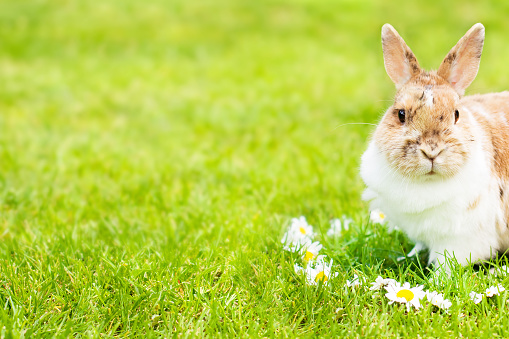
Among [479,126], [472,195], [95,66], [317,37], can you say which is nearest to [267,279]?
[472,195]

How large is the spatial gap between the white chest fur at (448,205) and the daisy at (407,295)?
293 millimetres

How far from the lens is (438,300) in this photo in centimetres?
245

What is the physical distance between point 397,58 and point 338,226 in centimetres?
108

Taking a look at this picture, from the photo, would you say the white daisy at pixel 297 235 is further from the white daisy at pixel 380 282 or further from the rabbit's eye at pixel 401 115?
the rabbit's eye at pixel 401 115

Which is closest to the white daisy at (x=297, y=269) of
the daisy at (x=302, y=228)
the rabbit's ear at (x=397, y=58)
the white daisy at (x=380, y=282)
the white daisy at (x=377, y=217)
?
the white daisy at (x=380, y=282)

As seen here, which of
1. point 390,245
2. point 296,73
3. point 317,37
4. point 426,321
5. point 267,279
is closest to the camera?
point 426,321

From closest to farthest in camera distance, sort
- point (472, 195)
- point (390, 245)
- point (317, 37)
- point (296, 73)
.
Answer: point (472, 195) < point (390, 245) < point (296, 73) < point (317, 37)

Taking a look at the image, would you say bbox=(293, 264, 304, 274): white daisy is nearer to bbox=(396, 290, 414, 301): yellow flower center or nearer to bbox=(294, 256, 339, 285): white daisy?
bbox=(294, 256, 339, 285): white daisy

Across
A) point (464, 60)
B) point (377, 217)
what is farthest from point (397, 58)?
point (377, 217)

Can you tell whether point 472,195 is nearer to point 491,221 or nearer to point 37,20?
point 491,221

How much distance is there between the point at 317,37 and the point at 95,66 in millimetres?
3656

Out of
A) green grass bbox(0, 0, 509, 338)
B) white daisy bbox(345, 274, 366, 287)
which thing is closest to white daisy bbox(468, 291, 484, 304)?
green grass bbox(0, 0, 509, 338)

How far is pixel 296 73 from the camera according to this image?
25.1 ft

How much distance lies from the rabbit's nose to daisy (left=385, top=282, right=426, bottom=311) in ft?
1.90
